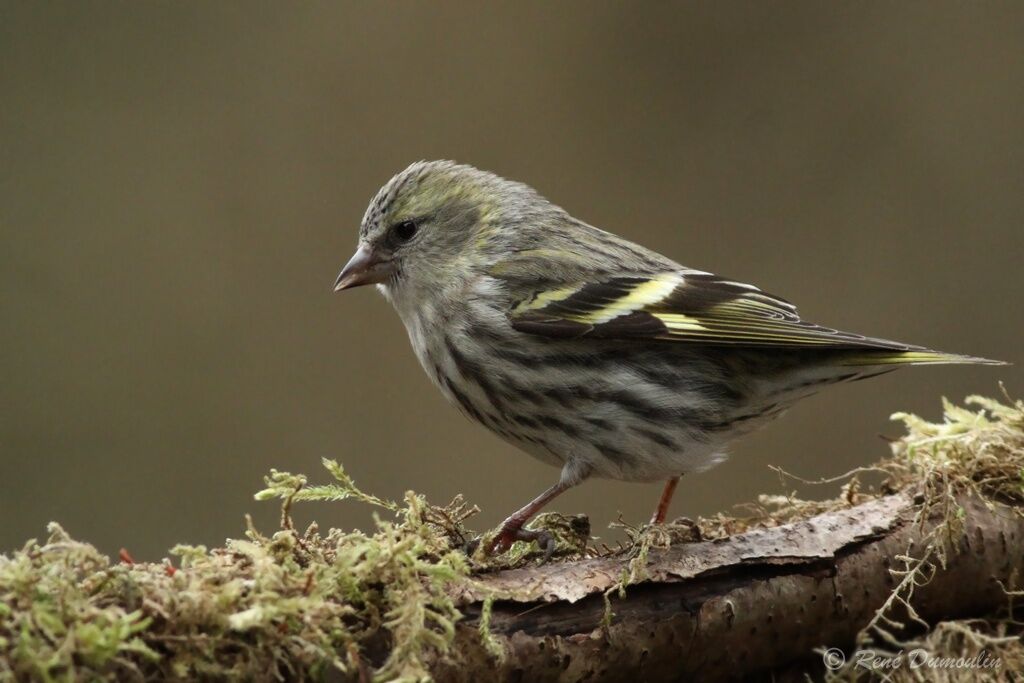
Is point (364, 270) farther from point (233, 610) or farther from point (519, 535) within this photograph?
point (233, 610)

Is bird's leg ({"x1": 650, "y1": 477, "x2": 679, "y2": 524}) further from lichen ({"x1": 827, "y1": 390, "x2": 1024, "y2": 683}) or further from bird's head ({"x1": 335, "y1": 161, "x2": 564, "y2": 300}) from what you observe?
bird's head ({"x1": 335, "y1": 161, "x2": 564, "y2": 300})

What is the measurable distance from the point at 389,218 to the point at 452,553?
1724mm

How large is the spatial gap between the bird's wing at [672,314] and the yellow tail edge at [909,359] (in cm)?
3

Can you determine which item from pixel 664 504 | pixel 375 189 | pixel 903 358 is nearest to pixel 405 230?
pixel 664 504

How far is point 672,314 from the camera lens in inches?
125

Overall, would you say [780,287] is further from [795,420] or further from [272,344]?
[272,344]

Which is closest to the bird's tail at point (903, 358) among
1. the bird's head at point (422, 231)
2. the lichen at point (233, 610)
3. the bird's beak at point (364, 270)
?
the bird's head at point (422, 231)

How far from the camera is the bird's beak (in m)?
3.63

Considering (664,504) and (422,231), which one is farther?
(422,231)

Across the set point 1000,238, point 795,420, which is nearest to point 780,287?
point 795,420

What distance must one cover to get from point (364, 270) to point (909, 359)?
5.93 ft

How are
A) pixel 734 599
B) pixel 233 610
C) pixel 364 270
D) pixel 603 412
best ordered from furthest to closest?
pixel 364 270 < pixel 603 412 < pixel 734 599 < pixel 233 610

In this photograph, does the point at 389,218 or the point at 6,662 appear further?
the point at 389,218

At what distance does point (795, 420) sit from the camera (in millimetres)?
6758
